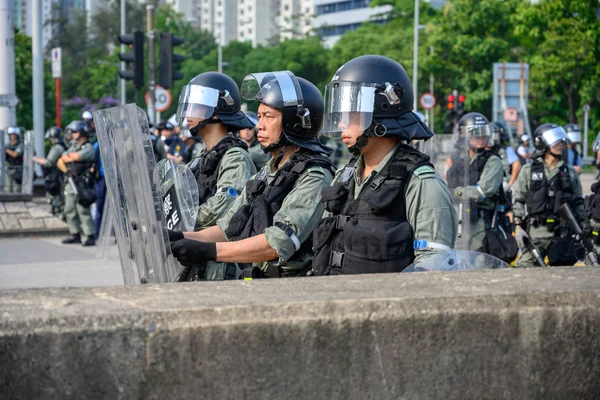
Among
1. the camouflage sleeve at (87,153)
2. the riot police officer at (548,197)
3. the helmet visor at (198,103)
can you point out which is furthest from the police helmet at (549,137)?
the camouflage sleeve at (87,153)

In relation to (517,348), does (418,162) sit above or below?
above

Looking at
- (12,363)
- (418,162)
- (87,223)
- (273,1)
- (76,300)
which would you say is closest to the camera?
(12,363)

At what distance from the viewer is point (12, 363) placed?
200cm

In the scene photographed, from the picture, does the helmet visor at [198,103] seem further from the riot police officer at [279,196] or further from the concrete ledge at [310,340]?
the concrete ledge at [310,340]

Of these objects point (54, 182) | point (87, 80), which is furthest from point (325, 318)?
point (87, 80)

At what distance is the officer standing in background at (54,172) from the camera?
51.9 feet

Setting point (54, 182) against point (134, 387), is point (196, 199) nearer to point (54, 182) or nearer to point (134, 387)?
point (134, 387)

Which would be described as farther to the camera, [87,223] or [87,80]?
[87,80]

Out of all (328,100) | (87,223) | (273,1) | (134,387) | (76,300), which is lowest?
(87,223)

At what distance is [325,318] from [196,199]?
2.02 metres

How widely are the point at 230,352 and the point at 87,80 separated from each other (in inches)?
2742

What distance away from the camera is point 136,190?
138 inches

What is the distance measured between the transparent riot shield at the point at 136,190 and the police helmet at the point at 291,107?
0.98m

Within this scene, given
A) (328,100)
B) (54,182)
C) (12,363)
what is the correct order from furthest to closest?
(54,182)
(328,100)
(12,363)
